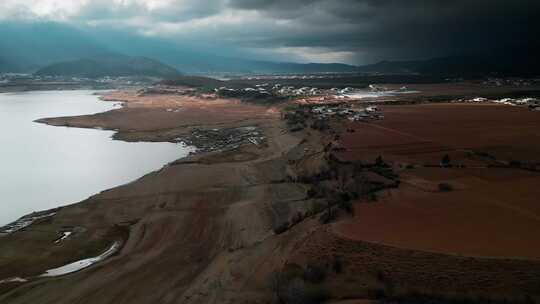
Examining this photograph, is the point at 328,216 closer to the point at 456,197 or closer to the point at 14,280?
the point at 456,197

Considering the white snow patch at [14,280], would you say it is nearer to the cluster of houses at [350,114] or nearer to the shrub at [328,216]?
the shrub at [328,216]

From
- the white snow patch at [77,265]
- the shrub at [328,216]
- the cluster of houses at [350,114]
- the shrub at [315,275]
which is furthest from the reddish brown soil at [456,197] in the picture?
the cluster of houses at [350,114]

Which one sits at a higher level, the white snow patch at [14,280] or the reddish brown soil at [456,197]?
the reddish brown soil at [456,197]

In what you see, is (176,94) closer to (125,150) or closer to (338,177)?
(125,150)

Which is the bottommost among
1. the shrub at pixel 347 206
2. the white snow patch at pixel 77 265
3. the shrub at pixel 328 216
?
the white snow patch at pixel 77 265

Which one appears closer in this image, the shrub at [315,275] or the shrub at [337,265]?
the shrub at [315,275]

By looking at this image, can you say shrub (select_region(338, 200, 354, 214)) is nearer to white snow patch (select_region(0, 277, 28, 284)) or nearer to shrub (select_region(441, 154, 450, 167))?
shrub (select_region(441, 154, 450, 167))

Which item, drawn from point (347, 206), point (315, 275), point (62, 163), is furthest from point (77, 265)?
point (62, 163)
